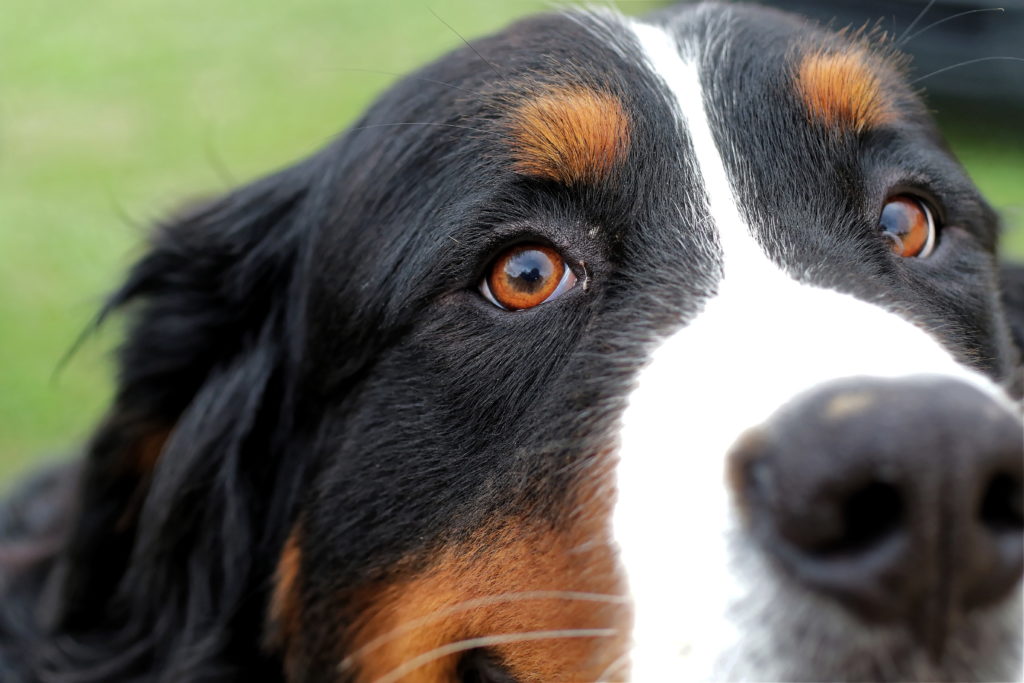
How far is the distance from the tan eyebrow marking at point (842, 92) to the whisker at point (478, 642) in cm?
129

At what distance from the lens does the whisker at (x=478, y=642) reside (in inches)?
82.1

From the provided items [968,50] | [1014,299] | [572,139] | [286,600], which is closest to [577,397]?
[572,139]

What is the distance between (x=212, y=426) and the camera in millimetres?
3150

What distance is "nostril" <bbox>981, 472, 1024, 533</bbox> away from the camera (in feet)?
5.64

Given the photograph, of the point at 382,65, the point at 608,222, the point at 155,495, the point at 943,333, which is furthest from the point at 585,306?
the point at 382,65

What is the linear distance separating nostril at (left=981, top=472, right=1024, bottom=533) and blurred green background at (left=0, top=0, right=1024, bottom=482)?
4402mm

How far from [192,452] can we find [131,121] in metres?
7.35

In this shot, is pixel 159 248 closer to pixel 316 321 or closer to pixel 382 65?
pixel 316 321

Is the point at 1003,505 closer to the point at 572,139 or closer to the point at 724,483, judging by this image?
the point at 724,483

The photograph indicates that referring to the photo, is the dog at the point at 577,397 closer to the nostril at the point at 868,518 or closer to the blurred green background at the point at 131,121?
the nostril at the point at 868,518

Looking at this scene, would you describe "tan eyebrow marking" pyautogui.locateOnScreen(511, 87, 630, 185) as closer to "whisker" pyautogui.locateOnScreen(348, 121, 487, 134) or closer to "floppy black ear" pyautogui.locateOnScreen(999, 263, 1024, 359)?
"whisker" pyautogui.locateOnScreen(348, 121, 487, 134)

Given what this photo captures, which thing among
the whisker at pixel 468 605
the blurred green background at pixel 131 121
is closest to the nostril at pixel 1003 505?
the whisker at pixel 468 605

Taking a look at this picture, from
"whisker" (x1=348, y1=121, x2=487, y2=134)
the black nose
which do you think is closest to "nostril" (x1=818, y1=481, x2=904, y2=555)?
the black nose

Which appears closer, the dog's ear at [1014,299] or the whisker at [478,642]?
the whisker at [478,642]
